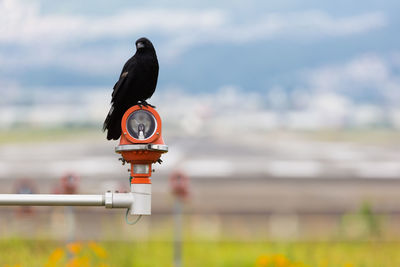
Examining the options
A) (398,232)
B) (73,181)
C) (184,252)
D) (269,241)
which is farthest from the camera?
(398,232)

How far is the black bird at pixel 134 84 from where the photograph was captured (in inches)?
169

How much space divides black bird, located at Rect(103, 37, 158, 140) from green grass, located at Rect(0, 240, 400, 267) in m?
3.21

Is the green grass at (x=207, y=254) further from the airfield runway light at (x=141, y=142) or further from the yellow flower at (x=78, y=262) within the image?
the airfield runway light at (x=141, y=142)

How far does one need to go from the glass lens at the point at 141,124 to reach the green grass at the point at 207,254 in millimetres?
3320

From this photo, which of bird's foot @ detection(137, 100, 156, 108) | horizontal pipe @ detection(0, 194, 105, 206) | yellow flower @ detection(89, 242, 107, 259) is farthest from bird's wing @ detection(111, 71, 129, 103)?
yellow flower @ detection(89, 242, 107, 259)

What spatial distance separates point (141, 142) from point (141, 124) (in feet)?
0.47

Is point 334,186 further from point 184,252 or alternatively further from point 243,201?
point 184,252

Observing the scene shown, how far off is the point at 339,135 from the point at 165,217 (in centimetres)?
4176

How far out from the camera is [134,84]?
4.30 metres

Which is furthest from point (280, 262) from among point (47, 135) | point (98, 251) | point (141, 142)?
point (47, 135)

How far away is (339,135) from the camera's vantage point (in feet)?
176

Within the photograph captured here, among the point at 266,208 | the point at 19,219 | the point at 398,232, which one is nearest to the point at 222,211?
the point at 266,208

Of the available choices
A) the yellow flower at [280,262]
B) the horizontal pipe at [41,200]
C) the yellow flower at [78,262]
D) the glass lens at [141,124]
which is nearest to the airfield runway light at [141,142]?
the glass lens at [141,124]

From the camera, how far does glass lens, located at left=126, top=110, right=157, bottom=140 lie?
4203 millimetres
